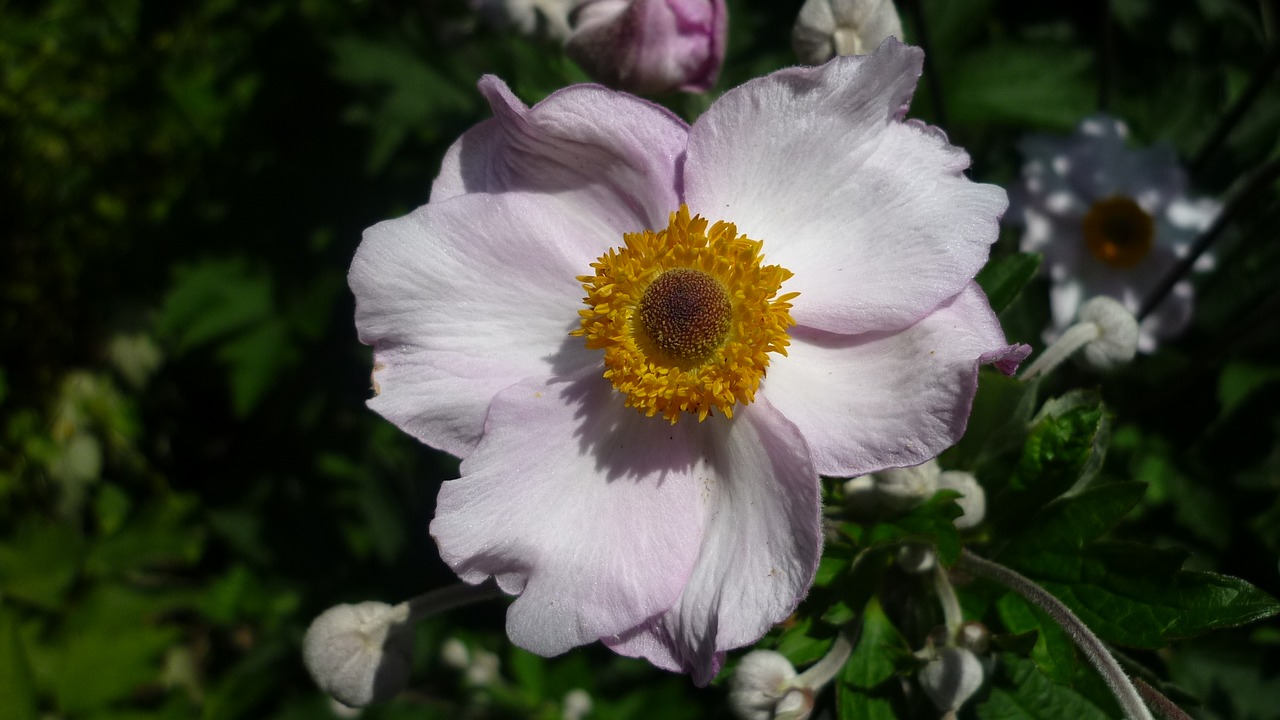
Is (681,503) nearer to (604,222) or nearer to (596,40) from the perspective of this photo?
(604,222)

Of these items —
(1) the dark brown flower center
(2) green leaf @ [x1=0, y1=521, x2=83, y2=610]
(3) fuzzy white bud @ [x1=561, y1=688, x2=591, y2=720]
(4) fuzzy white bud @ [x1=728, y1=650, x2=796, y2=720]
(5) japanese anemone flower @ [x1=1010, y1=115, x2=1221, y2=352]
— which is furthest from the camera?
(2) green leaf @ [x1=0, y1=521, x2=83, y2=610]

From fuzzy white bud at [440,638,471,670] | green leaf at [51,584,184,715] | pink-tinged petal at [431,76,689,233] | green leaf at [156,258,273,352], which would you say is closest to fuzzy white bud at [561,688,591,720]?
fuzzy white bud at [440,638,471,670]

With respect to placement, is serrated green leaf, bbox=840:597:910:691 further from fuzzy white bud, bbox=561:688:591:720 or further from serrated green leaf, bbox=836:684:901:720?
fuzzy white bud, bbox=561:688:591:720

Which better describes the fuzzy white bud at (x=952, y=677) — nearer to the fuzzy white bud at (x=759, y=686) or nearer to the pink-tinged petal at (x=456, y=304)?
the fuzzy white bud at (x=759, y=686)

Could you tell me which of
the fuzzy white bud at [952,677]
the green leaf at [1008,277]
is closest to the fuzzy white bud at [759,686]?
the fuzzy white bud at [952,677]

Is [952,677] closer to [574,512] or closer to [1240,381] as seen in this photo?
[574,512]

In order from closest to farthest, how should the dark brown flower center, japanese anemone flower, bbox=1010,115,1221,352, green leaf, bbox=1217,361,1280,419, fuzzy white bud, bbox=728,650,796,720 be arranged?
fuzzy white bud, bbox=728,650,796,720
the dark brown flower center
green leaf, bbox=1217,361,1280,419
japanese anemone flower, bbox=1010,115,1221,352
